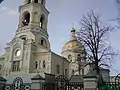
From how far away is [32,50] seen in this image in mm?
39938

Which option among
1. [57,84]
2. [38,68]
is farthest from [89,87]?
[38,68]

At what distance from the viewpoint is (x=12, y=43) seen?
41469 mm

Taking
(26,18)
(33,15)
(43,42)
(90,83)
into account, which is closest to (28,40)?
(43,42)

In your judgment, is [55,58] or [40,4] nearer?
[55,58]

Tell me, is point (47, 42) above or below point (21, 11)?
below

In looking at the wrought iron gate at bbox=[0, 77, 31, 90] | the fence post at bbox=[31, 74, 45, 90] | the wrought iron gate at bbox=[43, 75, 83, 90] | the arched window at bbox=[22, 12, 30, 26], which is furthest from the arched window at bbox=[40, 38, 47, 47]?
the fence post at bbox=[31, 74, 45, 90]

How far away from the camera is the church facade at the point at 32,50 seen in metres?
38.3

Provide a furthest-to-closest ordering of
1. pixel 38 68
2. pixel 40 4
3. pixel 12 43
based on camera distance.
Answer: pixel 40 4, pixel 12 43, pixel 38 68

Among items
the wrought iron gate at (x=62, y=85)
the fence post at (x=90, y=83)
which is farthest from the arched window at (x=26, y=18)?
the fence post at (x=90, y=83)

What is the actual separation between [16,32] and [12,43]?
3379 mm

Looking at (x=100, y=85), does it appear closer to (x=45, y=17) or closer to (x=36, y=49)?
(x=36, y=49)

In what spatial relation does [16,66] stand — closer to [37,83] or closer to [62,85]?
[62,85]

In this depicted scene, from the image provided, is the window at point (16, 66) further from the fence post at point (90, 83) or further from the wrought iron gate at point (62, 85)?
the fence post at point (90, 83)

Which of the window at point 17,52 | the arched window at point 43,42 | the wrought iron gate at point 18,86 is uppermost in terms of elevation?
the arched window at point 43,42
